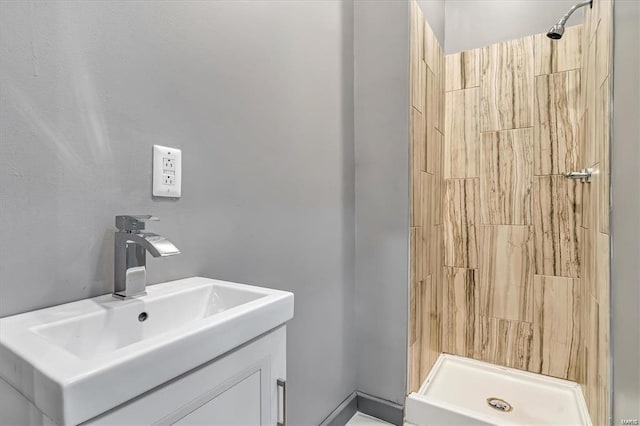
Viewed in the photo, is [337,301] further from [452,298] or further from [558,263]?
[558,263]

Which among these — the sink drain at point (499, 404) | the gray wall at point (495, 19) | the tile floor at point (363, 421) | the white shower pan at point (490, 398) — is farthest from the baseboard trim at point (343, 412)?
the gray wall at point (495, 19)

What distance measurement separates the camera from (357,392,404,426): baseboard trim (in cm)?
163

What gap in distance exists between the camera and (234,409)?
0.61 metres

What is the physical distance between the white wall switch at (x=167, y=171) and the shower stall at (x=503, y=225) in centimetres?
111

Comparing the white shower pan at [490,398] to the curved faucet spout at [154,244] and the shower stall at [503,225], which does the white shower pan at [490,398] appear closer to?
the shower stall at [503,225]

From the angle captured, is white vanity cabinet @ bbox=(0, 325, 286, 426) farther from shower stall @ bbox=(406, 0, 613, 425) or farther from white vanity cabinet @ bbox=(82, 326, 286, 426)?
shower stall @ bbox=(406, 0, 613, 425)

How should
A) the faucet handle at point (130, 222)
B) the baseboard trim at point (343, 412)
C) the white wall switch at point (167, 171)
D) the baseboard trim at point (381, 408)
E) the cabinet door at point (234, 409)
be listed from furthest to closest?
1. the baseboard trim at point (381, 408)
2. the baseboard trim at point (343, 412)
3. the white wall switch at point (167, 171)
4. the faucet handle at point (130, 222)
5. the cabinet door at point (234, 409)

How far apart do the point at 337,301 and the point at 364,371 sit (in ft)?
1.37

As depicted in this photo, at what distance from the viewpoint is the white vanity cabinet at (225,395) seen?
1.56ft

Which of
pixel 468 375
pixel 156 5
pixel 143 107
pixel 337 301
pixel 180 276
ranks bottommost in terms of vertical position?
pixel 468 375

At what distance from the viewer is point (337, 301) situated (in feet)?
5.26

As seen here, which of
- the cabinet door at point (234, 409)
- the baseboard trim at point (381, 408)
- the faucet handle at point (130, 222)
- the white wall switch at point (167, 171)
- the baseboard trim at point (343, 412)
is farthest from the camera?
the baseboard trim at point (381, 408)

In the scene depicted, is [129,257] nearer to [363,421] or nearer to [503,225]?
[363,421]

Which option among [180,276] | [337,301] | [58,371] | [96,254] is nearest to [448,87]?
[337,301]
